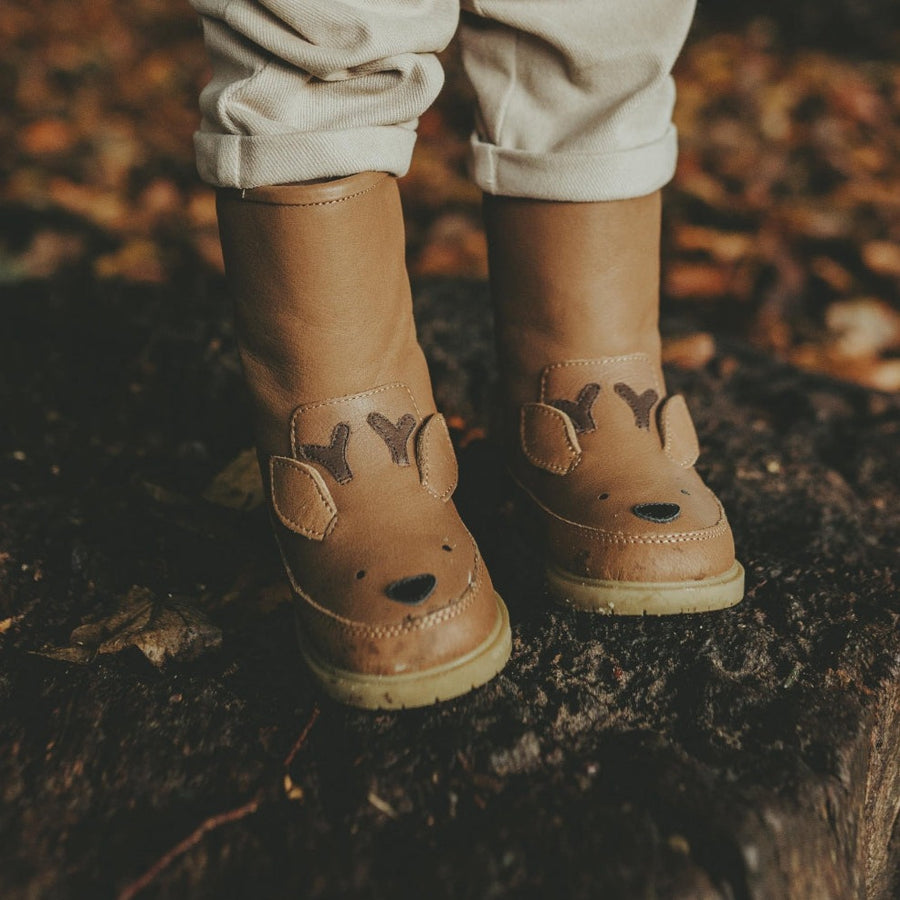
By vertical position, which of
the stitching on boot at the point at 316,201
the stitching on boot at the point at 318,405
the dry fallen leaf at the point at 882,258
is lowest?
the dry fallen leaf at the point at 882,258

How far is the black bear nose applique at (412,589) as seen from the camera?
0.80 metres

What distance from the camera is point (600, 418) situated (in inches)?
39.4

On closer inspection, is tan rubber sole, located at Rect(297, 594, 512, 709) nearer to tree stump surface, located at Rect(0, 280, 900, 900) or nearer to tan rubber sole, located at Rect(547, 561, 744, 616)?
tree stump surface, located at Rect(0, 280, 900, 900)

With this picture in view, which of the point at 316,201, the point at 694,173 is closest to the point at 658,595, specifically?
the point at 316,201

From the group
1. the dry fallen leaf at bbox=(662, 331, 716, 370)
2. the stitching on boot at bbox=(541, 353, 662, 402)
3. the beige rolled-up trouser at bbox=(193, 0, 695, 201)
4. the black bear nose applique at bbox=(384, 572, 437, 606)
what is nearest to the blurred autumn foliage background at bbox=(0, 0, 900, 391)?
the dry fallen leaf at bbox=(662, 331, 716, 370)

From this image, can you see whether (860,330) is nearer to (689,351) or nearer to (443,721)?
(689,351)

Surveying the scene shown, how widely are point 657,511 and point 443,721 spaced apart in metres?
0.31

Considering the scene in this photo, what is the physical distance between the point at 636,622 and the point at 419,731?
0.28 m

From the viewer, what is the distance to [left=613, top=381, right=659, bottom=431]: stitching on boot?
101 centimetres

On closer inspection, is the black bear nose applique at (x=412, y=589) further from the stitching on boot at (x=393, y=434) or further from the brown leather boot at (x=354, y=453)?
the stitching on boot at (x=393, y=434)

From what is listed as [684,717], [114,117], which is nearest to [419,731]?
[684,717]

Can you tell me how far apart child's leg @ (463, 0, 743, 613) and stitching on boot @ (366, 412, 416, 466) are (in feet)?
0.58

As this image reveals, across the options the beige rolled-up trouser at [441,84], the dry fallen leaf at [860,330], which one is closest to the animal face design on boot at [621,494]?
the beige rolled-up trouser at [441,84]

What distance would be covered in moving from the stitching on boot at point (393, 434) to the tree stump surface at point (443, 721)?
0.21m
